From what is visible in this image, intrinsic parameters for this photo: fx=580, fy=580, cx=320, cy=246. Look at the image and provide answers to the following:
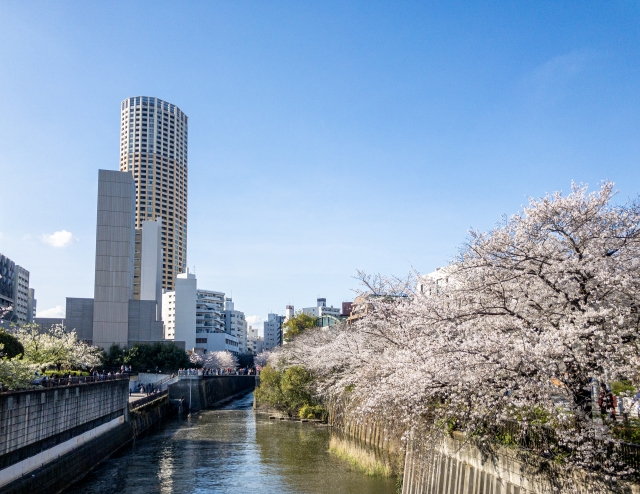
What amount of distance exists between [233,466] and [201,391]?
43.0 meters

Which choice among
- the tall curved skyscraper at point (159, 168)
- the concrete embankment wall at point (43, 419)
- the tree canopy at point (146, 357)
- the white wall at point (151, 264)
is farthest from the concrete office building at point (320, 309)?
the concrete embankment wall at point (43, 419)

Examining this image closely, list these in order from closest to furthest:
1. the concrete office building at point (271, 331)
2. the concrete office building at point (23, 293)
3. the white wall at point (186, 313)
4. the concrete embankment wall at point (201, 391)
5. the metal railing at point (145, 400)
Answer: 1. the metal railing at point (145, 400)
2. the concrete embankment wall at point (201, 391)
3. the white wall at point (186, 313)
4. the concrete office building at point (23, 293)
5. the concrete office building at point (271, 331)

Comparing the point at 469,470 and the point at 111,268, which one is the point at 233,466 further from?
the point at 111,268

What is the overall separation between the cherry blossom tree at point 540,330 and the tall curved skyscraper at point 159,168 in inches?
6506

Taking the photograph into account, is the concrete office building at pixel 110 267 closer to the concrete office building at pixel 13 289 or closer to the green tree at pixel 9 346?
the concrete office building at pixel 13 289

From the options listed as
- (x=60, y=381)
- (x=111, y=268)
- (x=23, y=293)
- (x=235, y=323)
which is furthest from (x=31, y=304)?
(x=60, y=381)

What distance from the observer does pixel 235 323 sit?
165m

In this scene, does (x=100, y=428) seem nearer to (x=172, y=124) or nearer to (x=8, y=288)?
(x=8, y=288)

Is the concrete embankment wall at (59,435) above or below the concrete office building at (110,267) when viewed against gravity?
below

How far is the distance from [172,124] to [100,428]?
170m

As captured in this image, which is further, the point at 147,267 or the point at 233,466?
the point at 147,267

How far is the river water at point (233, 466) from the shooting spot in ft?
82.0

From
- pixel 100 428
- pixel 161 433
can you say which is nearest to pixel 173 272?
pixel 161 433

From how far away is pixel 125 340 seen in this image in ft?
261
